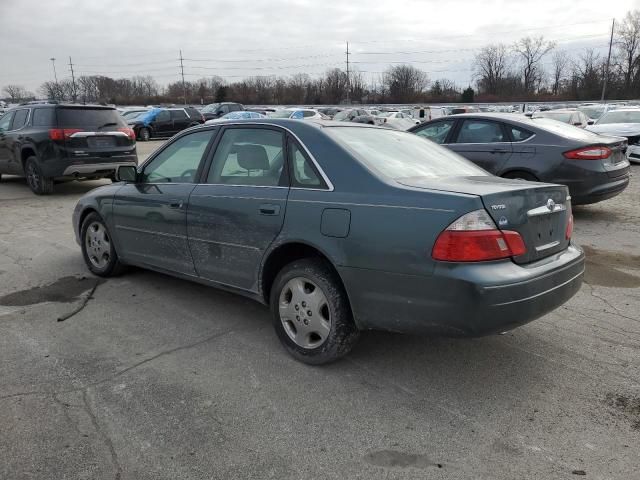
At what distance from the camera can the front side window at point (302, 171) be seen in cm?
343

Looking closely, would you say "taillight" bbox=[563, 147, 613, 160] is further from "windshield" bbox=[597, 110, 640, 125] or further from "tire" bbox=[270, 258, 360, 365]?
"windshield" bbox=[597, 110, 640, 125]

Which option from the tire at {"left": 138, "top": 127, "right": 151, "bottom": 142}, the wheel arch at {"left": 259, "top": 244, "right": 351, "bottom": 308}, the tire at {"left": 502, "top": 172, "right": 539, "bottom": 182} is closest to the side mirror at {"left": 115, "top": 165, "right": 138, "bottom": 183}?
the wheel arch at {"left": 259, "top": 244, "right": 351, "bottom": 308}

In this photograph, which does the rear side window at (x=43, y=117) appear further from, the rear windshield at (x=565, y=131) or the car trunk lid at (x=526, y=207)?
the car trunk lid at (x=526, y=207)

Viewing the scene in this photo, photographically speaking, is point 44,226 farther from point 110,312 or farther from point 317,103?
point 317,103

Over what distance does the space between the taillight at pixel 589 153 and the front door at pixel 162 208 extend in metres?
5.21

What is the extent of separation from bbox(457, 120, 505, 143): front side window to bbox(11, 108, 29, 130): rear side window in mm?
A: 8674

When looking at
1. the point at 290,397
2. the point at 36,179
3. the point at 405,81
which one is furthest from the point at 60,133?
the point at 405,81

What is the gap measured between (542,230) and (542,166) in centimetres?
465

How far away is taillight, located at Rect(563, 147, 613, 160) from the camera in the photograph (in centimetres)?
722

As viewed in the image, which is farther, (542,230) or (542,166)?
(542,166)

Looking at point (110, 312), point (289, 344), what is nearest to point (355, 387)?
point (289, 344)

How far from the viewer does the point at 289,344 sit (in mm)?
3590

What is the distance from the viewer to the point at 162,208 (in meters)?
4.42

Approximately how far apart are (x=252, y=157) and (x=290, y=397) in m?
1.77
